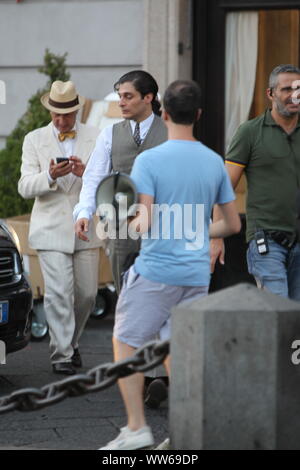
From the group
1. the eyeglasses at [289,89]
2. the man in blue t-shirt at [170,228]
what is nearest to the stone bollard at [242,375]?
the man in blue t-shirt at [170,228]

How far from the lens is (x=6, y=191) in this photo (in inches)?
452

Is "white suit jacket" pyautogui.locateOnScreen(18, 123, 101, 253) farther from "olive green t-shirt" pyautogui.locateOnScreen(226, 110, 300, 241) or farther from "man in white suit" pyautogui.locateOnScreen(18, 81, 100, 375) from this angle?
"olive green t-shirt" pyautogui.locateOnScreen(226, 110, 300, 241)

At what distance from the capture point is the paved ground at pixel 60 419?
652 cm

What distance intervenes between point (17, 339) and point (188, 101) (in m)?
2.77

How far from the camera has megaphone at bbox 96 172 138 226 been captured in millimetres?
5555

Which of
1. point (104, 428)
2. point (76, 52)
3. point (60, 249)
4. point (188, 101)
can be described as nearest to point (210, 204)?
point (188, 101)

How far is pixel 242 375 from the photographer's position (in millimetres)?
5012

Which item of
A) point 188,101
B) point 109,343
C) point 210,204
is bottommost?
point 109,343

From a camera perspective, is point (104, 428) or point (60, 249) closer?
point (104, 428)

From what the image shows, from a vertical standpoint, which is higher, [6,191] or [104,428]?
[6,191]

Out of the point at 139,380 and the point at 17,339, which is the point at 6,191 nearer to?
the point at 17,339

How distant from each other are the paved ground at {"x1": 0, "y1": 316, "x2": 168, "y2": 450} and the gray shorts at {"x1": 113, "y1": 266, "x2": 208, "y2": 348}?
695 millimetres

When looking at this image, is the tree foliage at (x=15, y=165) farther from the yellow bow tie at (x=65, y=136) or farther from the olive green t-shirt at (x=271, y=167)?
the olive green t-shirt at (x=271, y=167)

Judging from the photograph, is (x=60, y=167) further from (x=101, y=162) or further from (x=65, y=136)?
(x=101, y=162)
